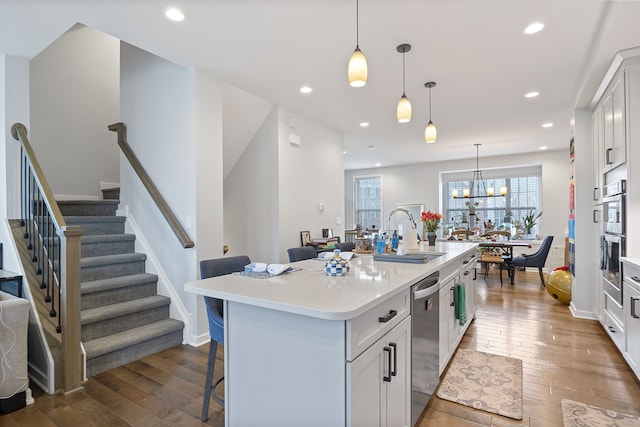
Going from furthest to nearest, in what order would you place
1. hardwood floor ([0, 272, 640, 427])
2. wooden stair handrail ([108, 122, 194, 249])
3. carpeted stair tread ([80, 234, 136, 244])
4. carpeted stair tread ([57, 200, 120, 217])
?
1. carpeted stair tread ([57, 200, 120, 217])
2. carpeted stair tread ([80, 234, 136, 244])
3. wooden stair handrail ([108, 122, 194, 249])
4. hardwood floor ([0, 272, 640, 427])

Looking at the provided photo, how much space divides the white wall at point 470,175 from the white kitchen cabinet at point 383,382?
24.6 ft

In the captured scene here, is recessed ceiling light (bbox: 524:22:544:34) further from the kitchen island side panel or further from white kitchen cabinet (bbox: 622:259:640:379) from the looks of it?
the kitchen island side panel

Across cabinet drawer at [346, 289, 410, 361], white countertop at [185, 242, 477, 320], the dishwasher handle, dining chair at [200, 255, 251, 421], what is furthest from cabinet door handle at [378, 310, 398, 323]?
dining chair at [200, 255, 251, 421]

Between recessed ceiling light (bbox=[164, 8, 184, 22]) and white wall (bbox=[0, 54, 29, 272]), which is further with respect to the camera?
white wall (bbox=[0, 54, 29, 272])

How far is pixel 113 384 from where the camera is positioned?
2.44 m

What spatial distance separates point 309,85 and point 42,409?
354 cm

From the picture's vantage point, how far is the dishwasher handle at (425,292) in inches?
71.0

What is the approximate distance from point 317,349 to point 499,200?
28.0 ft

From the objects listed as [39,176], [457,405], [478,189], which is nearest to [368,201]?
[478,189]

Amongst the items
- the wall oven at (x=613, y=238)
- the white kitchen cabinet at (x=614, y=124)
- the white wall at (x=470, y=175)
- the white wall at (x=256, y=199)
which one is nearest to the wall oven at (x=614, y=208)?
the wall oven at (x=613, y=238)

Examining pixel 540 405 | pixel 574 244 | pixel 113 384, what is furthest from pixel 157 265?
pixel 574 244

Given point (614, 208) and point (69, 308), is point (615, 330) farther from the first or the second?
point (69, 308)

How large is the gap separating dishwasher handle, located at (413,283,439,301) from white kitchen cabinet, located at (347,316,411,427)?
13 centimetres

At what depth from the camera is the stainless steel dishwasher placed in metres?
1.81
